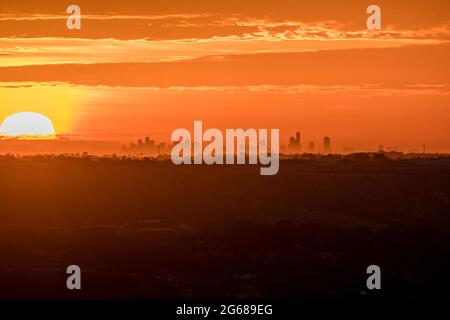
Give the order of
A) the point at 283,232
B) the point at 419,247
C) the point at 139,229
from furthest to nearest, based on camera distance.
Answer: the point at 139,229 → the point at 283,232 → the point at 419,247

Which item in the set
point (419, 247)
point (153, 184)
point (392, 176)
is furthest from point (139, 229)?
point (392, 176)

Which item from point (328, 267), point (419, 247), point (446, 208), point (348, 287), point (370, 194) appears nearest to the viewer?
point (348, 287)

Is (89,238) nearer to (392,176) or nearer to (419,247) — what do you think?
(419,247)

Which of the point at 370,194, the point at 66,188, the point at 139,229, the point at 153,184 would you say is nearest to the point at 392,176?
the point at 370,194

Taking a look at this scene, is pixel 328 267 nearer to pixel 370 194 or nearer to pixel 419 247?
pixel 419 247

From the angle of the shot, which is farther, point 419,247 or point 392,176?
point 392,176

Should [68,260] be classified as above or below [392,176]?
below
